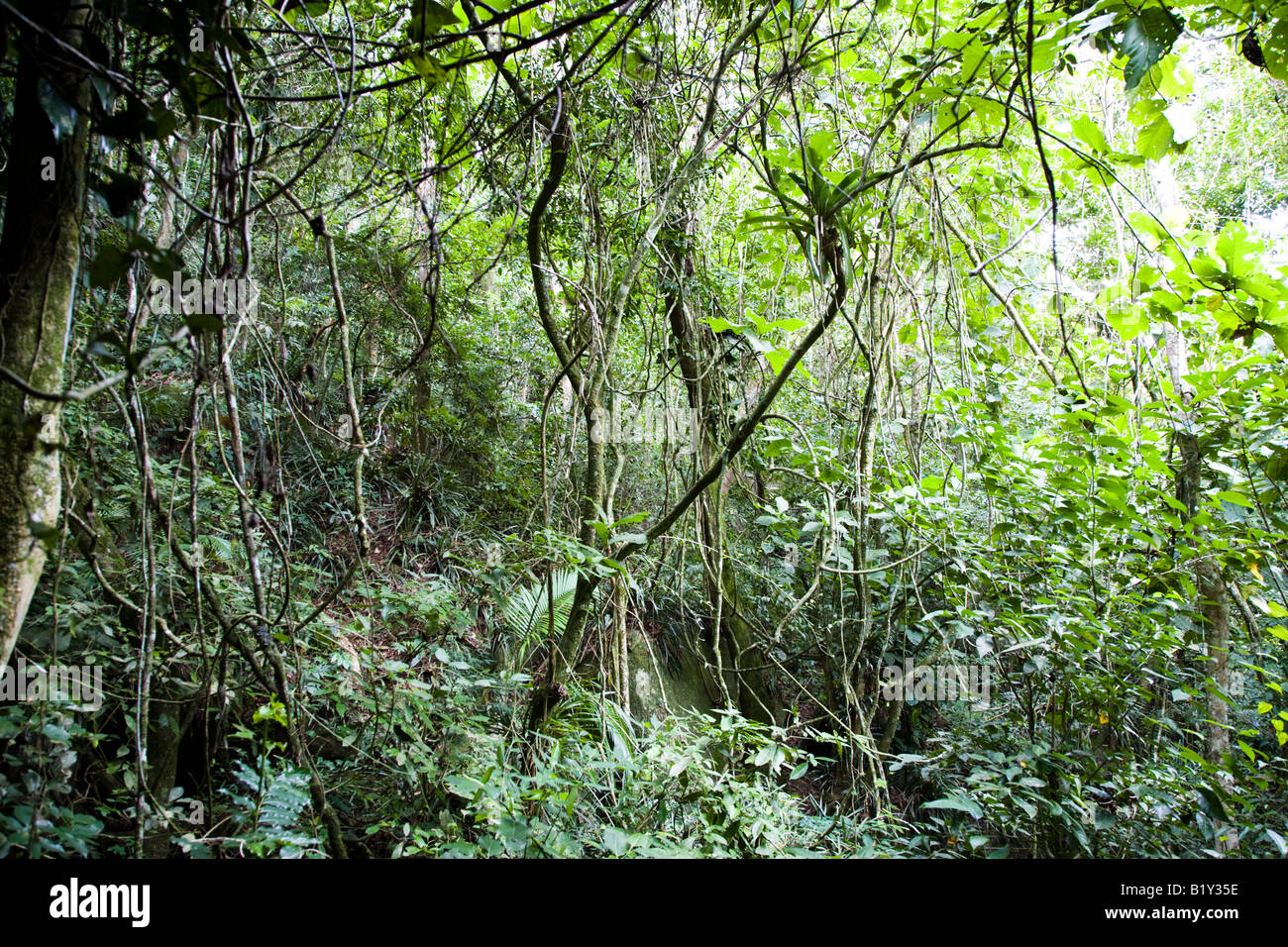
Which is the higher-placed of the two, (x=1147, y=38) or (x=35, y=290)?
(x=1147, y=38)

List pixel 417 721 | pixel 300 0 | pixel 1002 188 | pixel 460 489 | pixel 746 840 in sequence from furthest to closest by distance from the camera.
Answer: pixel 460 489 → pixel 1002 188 → pixel 417 721 → pixel 746 840 → pixel 300 0

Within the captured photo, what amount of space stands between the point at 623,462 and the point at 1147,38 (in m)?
2.08

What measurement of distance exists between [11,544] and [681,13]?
11.5ft

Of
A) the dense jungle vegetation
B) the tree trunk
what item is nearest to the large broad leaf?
the dense jungle vegetation

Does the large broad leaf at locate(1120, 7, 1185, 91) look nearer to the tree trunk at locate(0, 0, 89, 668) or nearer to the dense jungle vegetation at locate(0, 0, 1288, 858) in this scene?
the dense jungle vegetation at locate(0, 0, 1288, 858)

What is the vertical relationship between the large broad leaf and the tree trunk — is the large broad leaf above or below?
above

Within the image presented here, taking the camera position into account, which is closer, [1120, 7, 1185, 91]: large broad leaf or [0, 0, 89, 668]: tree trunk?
[0, 0, 89, 668]: tree trunk

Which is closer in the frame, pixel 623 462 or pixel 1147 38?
pixel 1147 38

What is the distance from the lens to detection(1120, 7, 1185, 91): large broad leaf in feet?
3.89

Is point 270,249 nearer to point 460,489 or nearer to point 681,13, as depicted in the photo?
point 460,489

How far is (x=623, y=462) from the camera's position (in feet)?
9.25

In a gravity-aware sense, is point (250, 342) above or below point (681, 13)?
below

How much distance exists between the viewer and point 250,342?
3.75 metres
